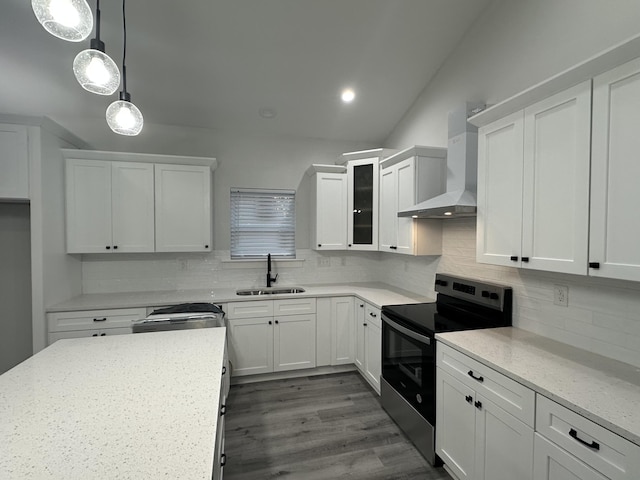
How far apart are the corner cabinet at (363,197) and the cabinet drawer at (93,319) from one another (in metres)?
2.36

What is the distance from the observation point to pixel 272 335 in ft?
10.4

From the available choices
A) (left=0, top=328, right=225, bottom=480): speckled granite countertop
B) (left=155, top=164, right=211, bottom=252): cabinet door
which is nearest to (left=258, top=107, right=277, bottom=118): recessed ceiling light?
(left=155, top=164, right=211, bottom=252): cabinet door

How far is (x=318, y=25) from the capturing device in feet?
7.98

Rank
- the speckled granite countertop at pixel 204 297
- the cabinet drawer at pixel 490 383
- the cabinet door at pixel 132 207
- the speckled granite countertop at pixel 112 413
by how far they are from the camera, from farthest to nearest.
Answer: the cabinet door at pixel 132 207 < the speckled granite countertop at pixel 204 297 < the cabinet drawer at pixel 490 383 < the speckled granite countertop at pixel 112 413

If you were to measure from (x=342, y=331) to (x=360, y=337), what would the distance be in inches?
9.2

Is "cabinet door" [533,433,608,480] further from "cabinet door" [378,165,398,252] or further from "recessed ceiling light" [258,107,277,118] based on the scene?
"recessed ceiling light" [258,107,277,118]

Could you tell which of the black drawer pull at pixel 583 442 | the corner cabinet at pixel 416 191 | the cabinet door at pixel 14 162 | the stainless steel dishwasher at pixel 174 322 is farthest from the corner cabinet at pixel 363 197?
the cabinet door at pixel 14 162

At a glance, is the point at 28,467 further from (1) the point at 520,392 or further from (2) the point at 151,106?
(2) the point at 151,106

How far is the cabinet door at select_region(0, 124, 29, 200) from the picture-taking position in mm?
2461

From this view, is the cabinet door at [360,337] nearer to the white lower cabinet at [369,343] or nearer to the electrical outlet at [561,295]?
the white lower cabinet at [369,343]

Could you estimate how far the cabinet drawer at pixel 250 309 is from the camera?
9.95ft

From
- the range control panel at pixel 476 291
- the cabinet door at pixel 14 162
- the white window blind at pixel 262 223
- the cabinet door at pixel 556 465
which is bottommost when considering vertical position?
the cabinet door at pixel 556 465

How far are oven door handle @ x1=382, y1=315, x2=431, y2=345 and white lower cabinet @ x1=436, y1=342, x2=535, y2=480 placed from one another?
11 cm

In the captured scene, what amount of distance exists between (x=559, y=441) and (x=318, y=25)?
3.04 m
